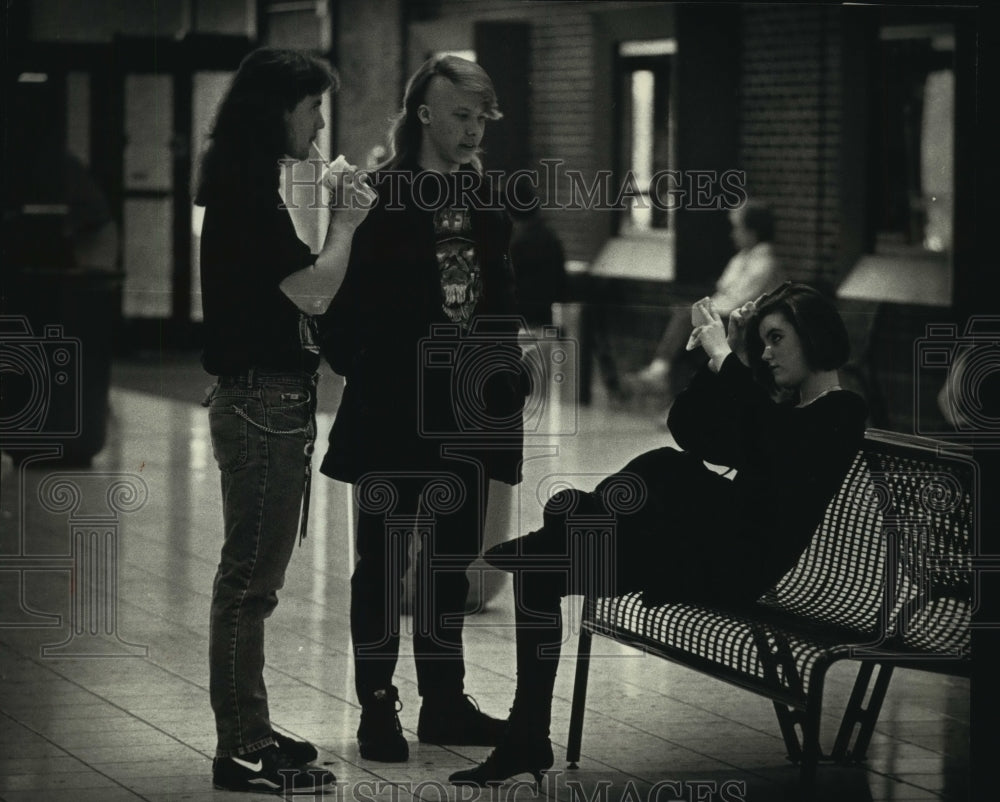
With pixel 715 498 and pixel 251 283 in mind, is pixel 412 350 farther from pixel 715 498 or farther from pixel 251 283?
pixel 715 498

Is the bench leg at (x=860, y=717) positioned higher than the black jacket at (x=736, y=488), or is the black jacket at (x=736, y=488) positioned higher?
the black jacket at (x=736, y=488)

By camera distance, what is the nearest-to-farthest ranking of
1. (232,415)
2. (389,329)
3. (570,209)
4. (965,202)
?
1. (232,415)
2. (389,329)
3. (570,209)
4. (965,202)

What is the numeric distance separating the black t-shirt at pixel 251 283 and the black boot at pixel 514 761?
1025 millimetres

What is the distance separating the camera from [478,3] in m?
5.69

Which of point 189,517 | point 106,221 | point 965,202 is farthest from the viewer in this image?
point 965,202

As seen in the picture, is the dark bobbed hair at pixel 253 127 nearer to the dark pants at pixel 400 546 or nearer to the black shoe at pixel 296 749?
the dark pants at pixel 400 546

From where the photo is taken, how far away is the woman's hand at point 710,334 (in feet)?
17.0

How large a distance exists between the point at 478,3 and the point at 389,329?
1.04 meters

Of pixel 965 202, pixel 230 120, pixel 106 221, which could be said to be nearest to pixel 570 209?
pixel 230 120

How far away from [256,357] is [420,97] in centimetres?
81

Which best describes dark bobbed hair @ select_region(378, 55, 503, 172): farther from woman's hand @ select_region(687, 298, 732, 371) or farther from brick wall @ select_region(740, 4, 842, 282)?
brick wall @ select_region(740, 4, 842, 282)

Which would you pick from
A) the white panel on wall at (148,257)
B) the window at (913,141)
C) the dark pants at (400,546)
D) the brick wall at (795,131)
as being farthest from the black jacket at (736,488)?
the window at (913,141)

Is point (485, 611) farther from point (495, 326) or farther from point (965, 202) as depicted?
point (965, 202)

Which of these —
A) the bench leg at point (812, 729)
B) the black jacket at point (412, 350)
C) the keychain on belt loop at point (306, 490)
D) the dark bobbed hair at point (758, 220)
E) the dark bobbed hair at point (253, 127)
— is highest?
the dark bobbed hair at point (253, 127)
